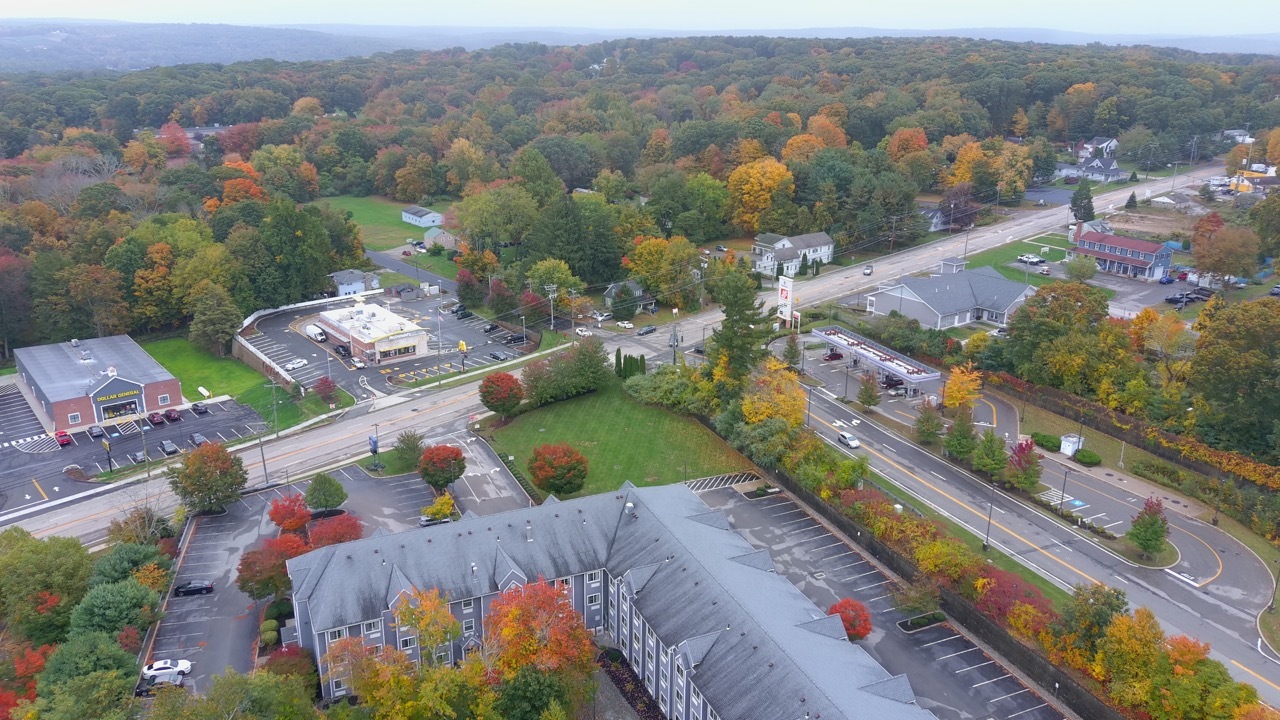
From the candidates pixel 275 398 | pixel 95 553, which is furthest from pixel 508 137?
pixel 95 553

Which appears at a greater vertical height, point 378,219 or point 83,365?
point 378,219

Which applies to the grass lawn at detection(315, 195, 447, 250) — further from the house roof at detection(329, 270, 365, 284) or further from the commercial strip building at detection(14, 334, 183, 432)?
the commercial strip building at detection(14, 334, 183, 432)

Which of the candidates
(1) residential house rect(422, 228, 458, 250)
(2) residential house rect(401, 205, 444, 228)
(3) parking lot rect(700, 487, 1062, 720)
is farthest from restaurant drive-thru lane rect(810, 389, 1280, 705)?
(2) residential house rect(401, 205, 444, 228)

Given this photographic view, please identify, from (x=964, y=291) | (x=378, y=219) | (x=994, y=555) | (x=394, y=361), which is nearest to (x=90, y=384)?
(x=394, y=361)

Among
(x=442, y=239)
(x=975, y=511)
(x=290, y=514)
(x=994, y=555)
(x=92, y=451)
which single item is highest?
(x=442, y=239)

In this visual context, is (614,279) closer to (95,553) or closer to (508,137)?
(95,553)

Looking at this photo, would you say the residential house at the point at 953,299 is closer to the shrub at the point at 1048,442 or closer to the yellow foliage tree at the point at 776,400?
the shrub at the point at 1048,442

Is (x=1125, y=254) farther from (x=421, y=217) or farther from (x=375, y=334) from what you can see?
(x=421, y=217)
